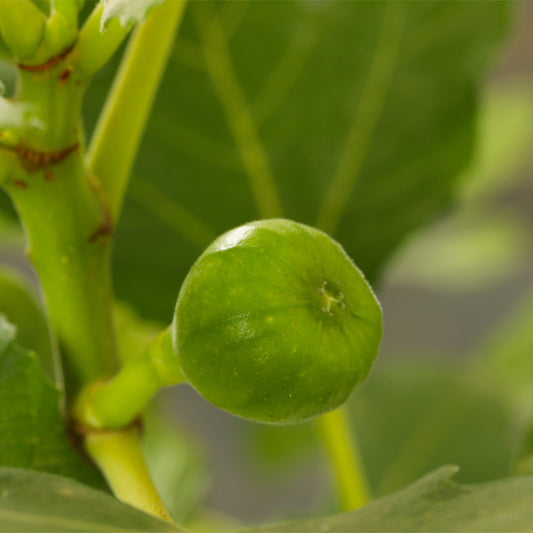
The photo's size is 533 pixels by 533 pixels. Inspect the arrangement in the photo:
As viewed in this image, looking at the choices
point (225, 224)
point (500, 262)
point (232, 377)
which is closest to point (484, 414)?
point (225, 224)

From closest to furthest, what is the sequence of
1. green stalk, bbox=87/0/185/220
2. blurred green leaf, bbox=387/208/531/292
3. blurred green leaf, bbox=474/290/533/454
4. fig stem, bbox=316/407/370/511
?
green stalk, bbox=87/0/185/220 → fig stem, bbox=316/407/370/511 → blurred green leaf, bbox=474/290/533/454 → blurred green leaf, bbox=387/208/531/292

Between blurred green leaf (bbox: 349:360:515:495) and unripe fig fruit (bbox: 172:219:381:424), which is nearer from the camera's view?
unripe fig fruit (bbox: 172:219:381:424)

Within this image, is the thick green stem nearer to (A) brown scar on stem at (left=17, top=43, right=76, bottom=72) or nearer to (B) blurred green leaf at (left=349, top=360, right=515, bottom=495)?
(A) brown scar on stem at (left=17, top=43, right=76, bottom=72)

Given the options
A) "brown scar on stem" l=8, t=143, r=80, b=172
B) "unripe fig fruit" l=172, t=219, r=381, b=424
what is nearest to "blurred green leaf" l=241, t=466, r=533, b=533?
"unripe fig fruit" l=172, t=219, r=381, b=424

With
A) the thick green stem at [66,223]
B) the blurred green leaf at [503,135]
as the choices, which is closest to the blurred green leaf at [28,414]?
the thick green stem at [66,223]

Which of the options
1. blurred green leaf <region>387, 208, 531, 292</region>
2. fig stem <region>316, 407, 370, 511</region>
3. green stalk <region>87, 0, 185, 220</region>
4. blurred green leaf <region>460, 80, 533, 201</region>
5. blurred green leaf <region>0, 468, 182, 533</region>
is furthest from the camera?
blurred green leaf <region>387, 208, 531, 292</region>

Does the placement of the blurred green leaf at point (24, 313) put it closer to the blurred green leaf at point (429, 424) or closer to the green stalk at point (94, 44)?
the green stalk at point (94, 44)

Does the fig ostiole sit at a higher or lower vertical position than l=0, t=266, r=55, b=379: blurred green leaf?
higher
